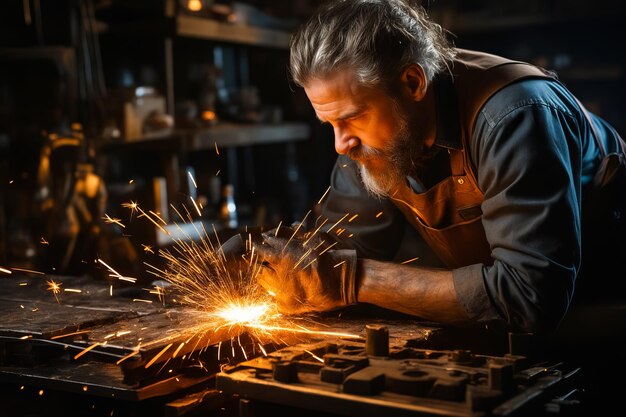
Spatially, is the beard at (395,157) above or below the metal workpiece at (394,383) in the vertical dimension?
above

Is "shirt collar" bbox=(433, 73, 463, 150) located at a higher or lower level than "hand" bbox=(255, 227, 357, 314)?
higher

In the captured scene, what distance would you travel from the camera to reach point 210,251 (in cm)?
269

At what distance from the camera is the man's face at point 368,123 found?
95.9 inches

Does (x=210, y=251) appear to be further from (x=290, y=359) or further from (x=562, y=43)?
(x=562, y=43)

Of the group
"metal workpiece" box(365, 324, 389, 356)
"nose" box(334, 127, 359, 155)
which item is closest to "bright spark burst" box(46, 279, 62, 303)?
"nose" box(334, 127, 359, 155)

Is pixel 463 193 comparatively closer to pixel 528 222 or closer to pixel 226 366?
pixel 528 222

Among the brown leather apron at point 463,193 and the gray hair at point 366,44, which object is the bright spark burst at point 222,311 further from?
the gray hair at point 366,44

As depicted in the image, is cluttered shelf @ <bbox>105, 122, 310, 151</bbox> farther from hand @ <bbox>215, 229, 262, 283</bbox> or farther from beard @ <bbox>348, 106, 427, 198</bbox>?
beard @ <bbox>348, 106, 427, 198</bbox>

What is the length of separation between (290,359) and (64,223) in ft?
9.12

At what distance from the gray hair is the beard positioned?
16 centimetres

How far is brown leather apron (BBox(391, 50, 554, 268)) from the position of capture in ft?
8.05

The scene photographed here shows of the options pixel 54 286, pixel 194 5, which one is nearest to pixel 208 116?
pixel 194 5

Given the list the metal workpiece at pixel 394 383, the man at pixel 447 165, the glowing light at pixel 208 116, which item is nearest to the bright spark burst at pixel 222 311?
the man at pixel 447 165

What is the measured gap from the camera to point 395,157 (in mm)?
2561
